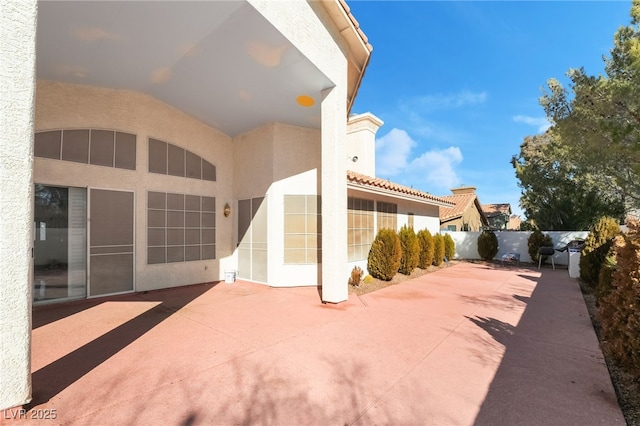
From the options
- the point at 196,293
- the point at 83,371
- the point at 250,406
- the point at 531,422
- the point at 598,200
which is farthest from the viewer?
the point at 598,200

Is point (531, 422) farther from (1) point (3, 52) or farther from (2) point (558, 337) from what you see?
(1) point (3, 52)

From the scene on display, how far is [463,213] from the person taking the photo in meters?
26.5

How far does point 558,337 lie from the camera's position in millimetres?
5754

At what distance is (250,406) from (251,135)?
8971mm

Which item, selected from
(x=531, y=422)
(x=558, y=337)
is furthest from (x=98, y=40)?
(x=558, y=337)

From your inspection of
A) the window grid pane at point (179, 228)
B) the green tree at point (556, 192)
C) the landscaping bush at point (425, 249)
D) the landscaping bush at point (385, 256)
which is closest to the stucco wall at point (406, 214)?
the landscaping bush at point (385, 256)

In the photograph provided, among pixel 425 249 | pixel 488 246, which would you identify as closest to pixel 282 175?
pixel 425 249

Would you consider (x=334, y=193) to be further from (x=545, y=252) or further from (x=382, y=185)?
(x=545, y=252)

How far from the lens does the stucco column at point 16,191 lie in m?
2.90

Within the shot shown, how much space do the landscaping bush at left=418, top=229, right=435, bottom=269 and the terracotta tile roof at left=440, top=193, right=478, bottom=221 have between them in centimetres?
1117

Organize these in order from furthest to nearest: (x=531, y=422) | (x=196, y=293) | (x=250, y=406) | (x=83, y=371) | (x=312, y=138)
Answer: (x=312, y=138), (x=196, y=293), (x=83, y=371), (x=250, y=406), (x=531, y=422)

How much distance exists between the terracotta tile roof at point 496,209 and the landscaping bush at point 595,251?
2732 centimetres

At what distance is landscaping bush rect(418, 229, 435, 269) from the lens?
47.1 feet

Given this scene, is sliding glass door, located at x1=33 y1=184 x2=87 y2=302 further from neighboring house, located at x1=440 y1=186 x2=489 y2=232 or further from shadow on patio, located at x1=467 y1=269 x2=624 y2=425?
neighboring house, located at x1=440 y1=186 x2=489 y2=232
